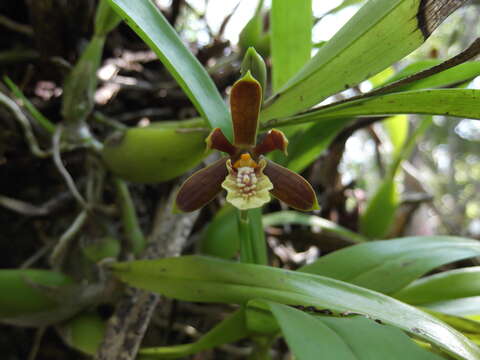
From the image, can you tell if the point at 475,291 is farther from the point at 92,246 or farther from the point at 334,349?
the point at 92,246

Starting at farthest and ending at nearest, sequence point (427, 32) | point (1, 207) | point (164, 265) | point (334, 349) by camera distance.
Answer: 1. point (1, 207)
2. point (164, 265)
3. point (427, 32)
4. point (334, 349)

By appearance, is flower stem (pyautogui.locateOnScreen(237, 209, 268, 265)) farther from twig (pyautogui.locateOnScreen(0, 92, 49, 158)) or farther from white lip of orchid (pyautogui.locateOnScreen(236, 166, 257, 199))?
twig (pyautogui.locateOnScreen(0, 92, 49, 158))

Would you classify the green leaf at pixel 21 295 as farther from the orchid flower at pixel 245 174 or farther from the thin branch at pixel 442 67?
the thin branch at pixel 442 67

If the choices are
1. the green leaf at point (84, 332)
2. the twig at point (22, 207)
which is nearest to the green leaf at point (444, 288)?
the green leaf at point (84, 332)

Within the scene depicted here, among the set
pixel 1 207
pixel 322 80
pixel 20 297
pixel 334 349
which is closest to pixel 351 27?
pixel 322 80

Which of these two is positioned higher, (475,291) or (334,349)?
(475,291)
